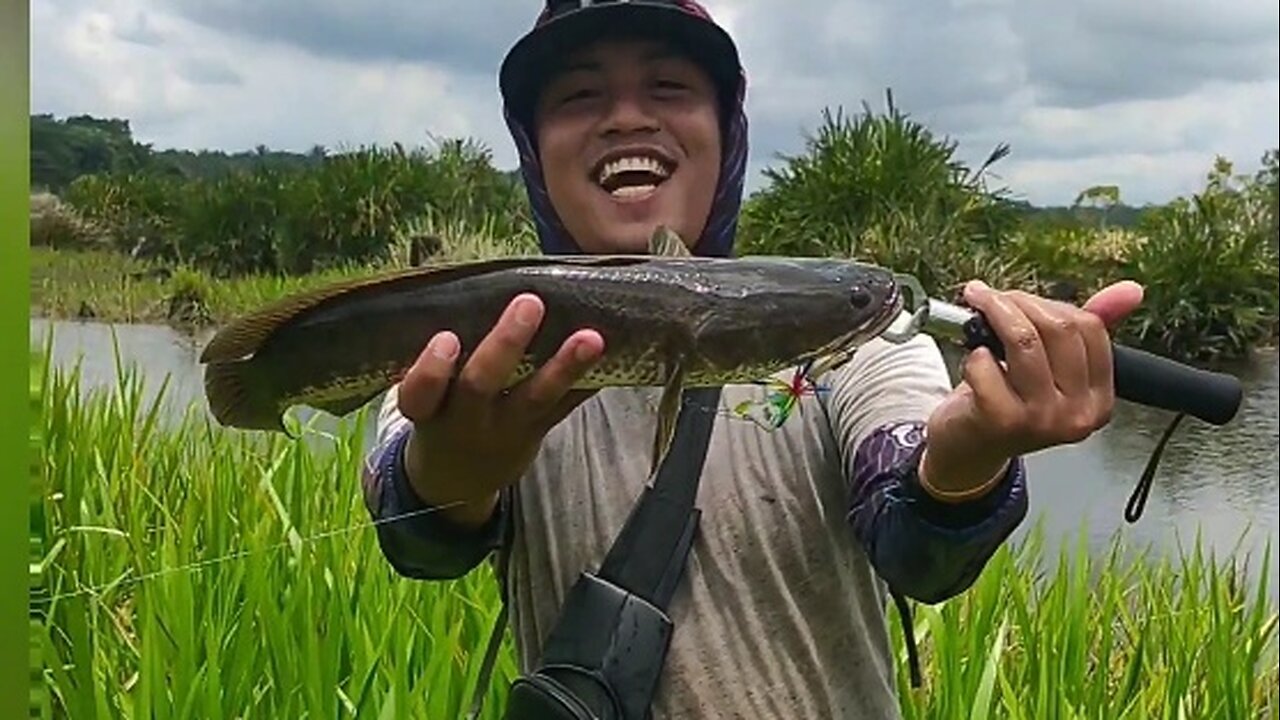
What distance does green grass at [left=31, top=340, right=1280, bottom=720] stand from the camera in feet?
2.35

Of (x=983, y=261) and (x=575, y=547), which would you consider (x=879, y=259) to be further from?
(x=575, y=547)

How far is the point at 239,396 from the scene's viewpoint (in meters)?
0.42

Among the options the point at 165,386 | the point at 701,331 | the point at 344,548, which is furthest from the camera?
the point at 165,386

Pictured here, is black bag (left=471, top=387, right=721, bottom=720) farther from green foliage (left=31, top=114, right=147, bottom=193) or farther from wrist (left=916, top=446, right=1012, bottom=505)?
green foliage (left=31, top=114, right=147, bottom=193)

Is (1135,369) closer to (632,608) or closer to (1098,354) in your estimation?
(1098,354)

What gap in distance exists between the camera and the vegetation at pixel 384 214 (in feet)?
2.32

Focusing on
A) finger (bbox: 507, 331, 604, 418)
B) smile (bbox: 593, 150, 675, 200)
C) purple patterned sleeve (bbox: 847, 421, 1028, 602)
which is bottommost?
purple patterned sleeve (bbox: 847, 421, 1028, 602)

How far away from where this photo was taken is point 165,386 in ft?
3.69

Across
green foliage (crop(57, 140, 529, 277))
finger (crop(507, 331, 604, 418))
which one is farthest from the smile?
green foliage (crop(57, 140, 529, 277))

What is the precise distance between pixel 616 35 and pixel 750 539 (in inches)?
7.4

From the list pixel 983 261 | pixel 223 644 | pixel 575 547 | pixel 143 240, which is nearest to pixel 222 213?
pixel 143 240

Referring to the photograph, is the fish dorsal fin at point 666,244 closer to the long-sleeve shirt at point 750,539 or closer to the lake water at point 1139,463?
the long-sleeve shirt at point 750,539

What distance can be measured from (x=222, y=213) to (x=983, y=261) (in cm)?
44

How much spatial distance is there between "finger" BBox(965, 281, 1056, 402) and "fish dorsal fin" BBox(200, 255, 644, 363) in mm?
102
